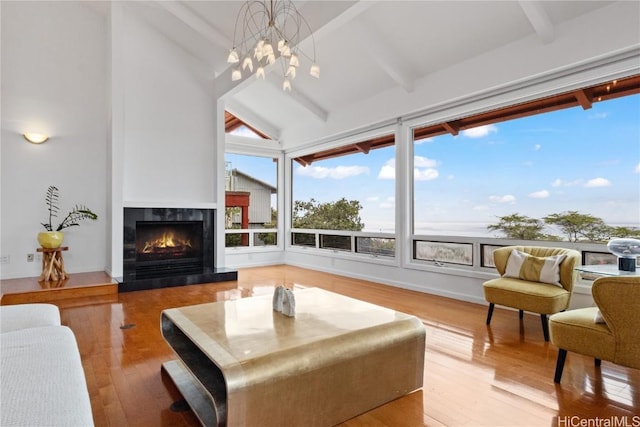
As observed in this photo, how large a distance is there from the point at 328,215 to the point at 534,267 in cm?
422

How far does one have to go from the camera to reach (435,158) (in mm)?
5250

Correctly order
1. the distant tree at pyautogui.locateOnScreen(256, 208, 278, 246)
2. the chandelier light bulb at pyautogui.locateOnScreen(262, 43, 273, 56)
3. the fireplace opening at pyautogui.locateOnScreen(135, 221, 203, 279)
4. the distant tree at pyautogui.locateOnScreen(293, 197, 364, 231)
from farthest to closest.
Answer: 1. the distant tree at pyautogui.locateOnScreen(256, 208, 278, 246)
2. the distant tree at pyautogui.locateOnScreen(293, 197, 364, 231)
3. the fireplace opening at pyautogui.locateOnScreen(135, 221, 203, 279)
4. the chandelier light bulb at pyautogui.locateOnScreen(262, 43, 273, 56)

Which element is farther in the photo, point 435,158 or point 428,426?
point 435,158

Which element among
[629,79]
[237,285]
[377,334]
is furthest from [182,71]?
[629,79]

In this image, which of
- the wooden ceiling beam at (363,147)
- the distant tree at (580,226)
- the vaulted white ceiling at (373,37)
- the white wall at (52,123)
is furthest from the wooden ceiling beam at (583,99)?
the white wall at (52,123)

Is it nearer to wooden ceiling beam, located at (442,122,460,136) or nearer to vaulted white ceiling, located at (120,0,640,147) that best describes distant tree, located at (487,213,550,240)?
wooden ceiling beam, located at (442,122,460,136)

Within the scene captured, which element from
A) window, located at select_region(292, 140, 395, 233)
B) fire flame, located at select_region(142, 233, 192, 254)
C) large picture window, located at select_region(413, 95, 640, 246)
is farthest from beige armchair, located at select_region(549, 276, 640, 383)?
fire flame, located at select_region(142, 233, 192, 254)

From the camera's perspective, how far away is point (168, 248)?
6.01m

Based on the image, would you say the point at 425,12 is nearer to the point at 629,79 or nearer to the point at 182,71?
the point at 629,79

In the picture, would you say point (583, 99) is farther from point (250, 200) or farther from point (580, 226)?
point (250, 200)

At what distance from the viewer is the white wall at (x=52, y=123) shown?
5035mm

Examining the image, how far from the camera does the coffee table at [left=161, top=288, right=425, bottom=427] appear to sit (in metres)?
1.66

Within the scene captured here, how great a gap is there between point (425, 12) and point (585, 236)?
3035 mm

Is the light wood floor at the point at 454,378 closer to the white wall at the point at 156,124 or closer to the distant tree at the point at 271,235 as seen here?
the white wall at the point at 156,124
